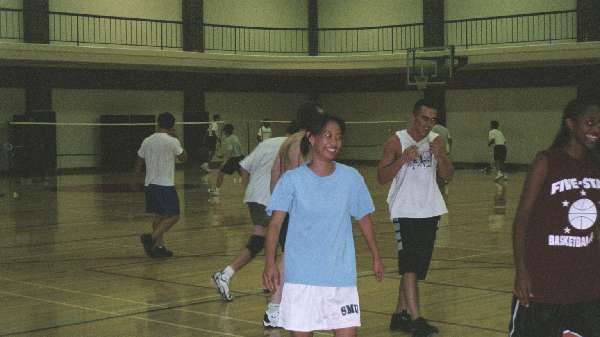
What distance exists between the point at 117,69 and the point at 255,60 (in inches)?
204

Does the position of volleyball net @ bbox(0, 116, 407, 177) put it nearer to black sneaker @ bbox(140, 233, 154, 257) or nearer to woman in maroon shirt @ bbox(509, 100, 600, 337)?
black sneaker @ bbox(140, 233, 154, 257)

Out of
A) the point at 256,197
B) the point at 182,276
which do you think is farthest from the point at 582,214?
the point at 182,276

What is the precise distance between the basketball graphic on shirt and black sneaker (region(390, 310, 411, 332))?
128 inches

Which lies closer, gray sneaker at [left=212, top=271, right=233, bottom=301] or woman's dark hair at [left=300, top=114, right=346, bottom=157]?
woman's dark hair at [left=300, top=114, right=346, bottom=157]

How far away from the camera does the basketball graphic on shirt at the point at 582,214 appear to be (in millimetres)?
5027

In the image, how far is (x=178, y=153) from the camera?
13.0 metres

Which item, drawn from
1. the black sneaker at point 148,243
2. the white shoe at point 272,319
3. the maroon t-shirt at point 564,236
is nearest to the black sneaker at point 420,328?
the white shoe at point 272,319

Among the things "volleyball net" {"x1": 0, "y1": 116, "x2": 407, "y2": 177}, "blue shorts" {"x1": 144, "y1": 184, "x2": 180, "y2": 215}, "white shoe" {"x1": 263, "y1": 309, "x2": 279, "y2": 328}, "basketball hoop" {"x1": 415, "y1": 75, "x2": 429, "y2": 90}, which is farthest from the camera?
"basketball hoop" {"x1": 415, "y1": 75, "x2": 429, "y2": 90}

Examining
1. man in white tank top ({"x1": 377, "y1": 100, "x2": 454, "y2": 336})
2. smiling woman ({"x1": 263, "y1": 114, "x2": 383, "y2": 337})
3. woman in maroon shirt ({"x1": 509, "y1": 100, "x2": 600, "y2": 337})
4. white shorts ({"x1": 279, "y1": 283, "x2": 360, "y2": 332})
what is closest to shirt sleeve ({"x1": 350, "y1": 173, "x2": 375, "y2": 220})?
smiling woman ({"x1": 263, "y1": 114, "x2": 383, "y2": 337})

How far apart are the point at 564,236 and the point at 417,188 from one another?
303 centimetres

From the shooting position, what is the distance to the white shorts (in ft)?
17.7

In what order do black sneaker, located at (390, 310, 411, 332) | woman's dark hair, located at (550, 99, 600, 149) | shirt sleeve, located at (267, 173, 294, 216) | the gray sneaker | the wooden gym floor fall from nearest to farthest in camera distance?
woman's dark hair, located at (550, 99, 600, 149) < shirt sleeve, located at (267, 173, 294, 216) < black sneaker, located at (390, 310, 411, 332) < the wooden gym floor < the gray sneaker

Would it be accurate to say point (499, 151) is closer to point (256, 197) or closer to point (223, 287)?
point (256, 197)

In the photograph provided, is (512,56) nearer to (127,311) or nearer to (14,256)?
(14,256)
